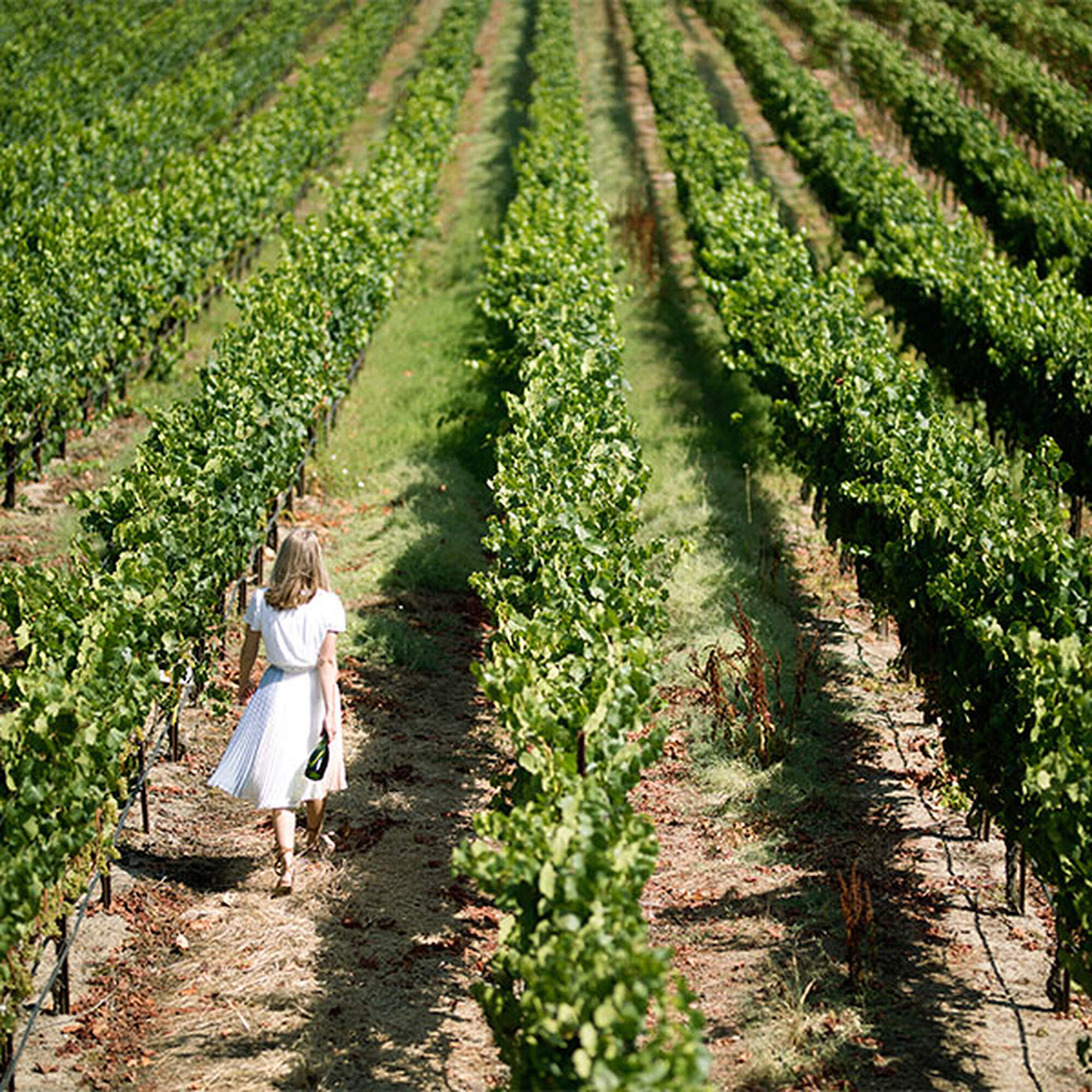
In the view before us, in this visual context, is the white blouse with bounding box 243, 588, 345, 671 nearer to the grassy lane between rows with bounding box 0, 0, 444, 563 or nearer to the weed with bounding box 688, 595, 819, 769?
the grassy lane between rows with bounding box 0, 0, 444, 563

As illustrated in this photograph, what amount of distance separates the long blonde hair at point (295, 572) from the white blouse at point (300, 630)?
0.12 ft

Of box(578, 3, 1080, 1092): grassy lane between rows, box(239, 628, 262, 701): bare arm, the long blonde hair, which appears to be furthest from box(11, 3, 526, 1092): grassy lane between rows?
the long blonde hair

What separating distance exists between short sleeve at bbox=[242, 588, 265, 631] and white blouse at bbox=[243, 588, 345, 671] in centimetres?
4

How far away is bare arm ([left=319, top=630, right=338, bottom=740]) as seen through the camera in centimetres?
686

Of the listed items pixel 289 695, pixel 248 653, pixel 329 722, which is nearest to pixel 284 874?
pixel 329 722

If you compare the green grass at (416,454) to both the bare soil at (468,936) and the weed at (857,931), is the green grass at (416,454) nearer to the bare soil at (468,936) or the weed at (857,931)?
the bare soil at (468,936)

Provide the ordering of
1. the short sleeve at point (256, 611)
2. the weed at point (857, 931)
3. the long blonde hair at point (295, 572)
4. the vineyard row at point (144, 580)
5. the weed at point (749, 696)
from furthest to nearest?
the weed at point (749, 696), the short sleeve at point (256, 611), the long blonde hair at point (295, 572), the weed at point (857, 931), the vineyard row at point (144, 580)

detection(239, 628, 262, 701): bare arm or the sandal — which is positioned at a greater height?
detection(239, 628, 262, 701): bare arm

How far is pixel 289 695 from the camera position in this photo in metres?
6.87

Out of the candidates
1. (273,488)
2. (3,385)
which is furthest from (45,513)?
(273,488)

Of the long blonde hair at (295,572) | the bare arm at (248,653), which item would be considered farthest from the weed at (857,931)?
the bare arm at (248,653)

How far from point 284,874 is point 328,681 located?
0.98m

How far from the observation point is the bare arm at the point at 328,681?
22.5 ft

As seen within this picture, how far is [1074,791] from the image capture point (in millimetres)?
5641
